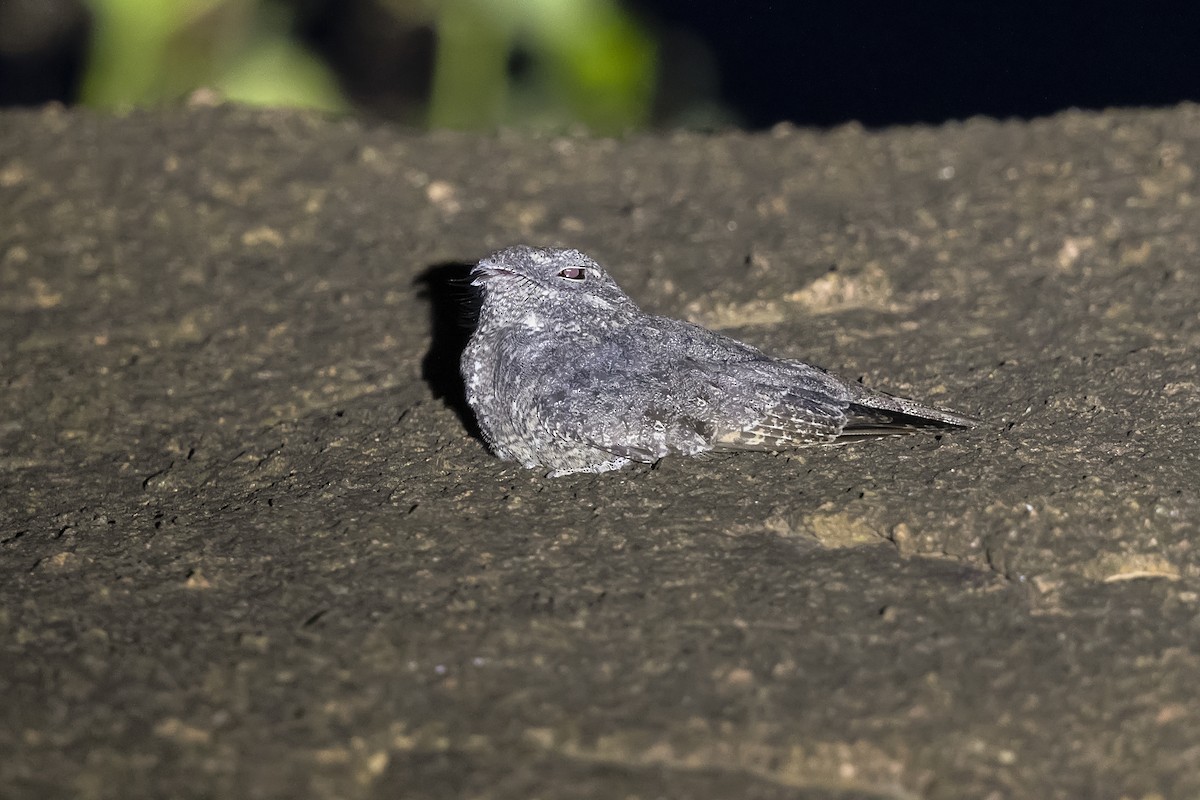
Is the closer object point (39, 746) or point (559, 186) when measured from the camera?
point (39, 746)

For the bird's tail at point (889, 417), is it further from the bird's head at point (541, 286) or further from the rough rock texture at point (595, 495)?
the bird's head at point (541, 286)

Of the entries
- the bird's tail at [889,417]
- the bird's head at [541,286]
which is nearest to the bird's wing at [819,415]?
the bird's tail at [889,417]

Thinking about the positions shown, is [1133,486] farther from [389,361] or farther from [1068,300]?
[389,361]

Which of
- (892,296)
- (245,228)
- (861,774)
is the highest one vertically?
(892,296)

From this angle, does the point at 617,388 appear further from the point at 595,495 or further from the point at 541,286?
the point at 541,286

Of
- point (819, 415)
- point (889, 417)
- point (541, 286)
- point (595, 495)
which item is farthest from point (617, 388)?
point (889, 417)

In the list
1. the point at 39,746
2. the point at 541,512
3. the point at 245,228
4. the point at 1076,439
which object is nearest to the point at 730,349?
the point at 541,512
